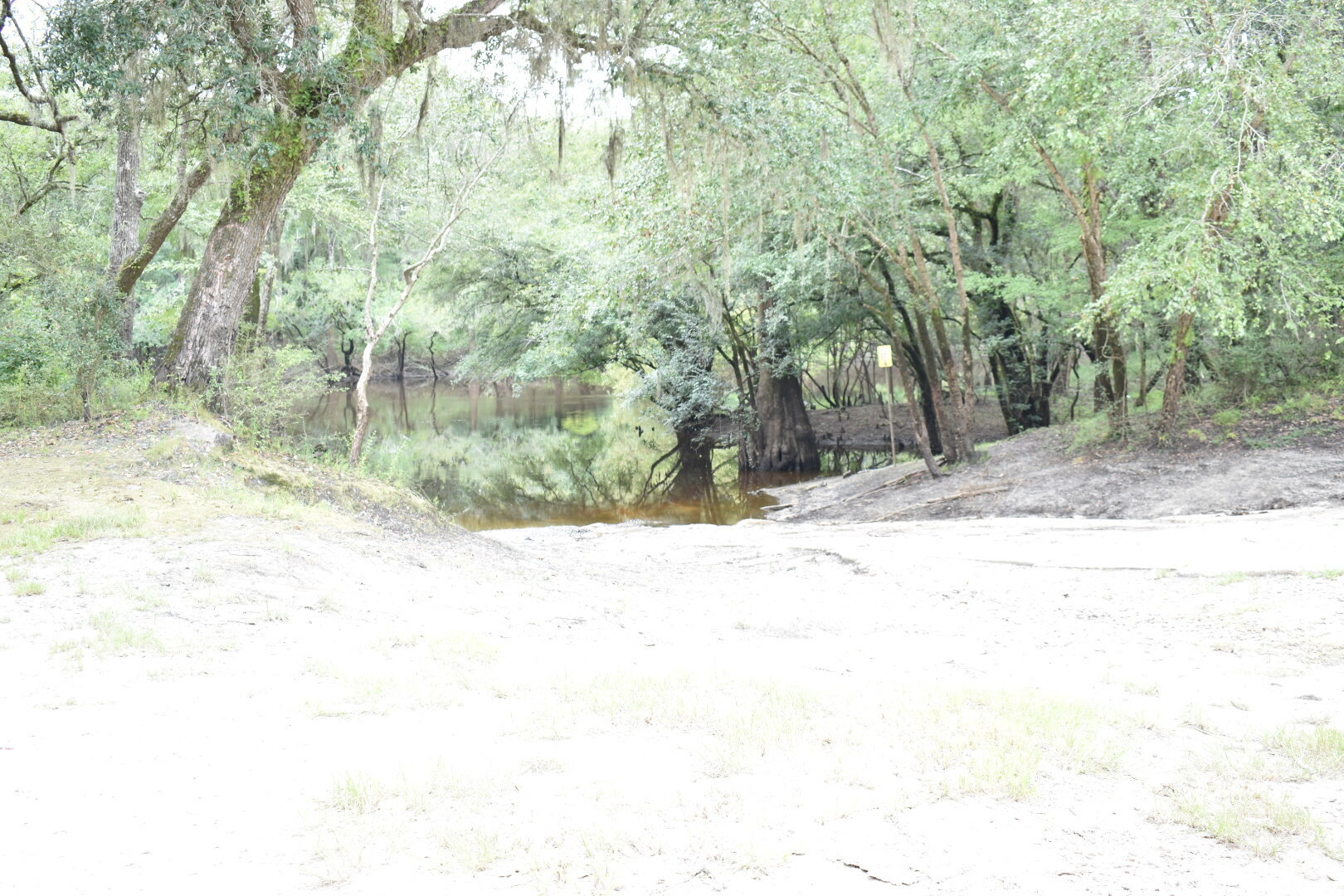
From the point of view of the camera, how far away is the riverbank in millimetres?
2994

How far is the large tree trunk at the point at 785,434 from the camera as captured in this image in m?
25.2

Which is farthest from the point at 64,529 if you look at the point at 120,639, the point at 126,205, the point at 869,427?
the point at 869,427

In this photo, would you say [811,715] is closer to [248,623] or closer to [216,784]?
[216,784]

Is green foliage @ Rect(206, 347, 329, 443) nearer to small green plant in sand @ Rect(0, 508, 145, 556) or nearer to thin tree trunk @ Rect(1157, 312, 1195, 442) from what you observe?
small green plant in sand @ Rect(0, 508, 145, 556)

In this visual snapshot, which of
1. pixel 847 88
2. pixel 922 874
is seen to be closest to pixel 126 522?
pixel 922 874

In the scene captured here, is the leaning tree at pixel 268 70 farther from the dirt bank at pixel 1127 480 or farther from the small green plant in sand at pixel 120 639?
the dirt bank at pixel 1127 480

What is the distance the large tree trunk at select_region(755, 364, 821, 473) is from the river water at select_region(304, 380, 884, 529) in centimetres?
85

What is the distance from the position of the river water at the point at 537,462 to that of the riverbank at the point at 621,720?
6.47 m

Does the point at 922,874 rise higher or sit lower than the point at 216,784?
lower

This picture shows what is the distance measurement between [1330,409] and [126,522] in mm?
15840

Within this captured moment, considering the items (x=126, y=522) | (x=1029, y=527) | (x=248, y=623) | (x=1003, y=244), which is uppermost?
(x=1003, y=244)

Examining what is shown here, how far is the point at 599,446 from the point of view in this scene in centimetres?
3388

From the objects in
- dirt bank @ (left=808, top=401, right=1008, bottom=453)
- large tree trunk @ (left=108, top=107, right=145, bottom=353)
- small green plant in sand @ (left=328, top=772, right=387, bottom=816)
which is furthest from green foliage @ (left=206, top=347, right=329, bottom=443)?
dirt bank @ (left=808, top=401, right=1008, bottom=453)

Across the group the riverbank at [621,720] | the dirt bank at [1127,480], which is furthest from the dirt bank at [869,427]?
the riverbank at [621,720]
